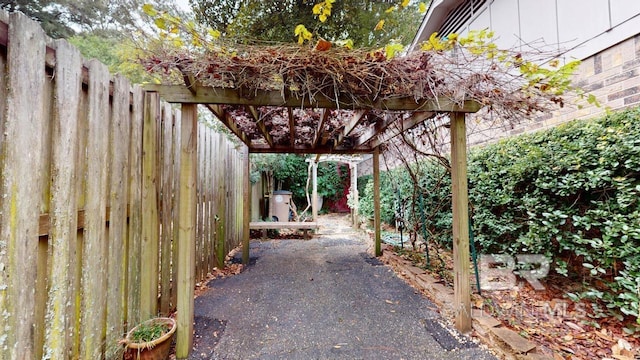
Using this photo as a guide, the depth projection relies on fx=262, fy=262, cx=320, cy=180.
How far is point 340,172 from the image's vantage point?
1124 centimetres

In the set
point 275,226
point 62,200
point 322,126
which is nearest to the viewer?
point 62,200

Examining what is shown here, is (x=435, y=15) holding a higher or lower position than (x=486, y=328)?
higher

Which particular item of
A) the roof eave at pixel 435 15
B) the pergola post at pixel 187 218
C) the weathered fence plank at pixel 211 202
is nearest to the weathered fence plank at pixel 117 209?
the pergola post at pixel 187 218

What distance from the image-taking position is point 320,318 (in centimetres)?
236

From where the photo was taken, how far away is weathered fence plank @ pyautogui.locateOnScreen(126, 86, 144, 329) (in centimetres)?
174

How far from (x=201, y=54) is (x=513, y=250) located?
339cm

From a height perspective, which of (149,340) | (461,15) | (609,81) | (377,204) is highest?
(461,15)

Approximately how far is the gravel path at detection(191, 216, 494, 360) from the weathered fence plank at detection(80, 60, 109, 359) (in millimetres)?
727

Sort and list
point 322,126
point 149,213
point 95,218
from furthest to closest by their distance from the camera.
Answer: point 322,126 < point 149,213 < point 95,218

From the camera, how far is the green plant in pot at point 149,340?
5.29ft

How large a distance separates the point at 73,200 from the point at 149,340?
1067mm

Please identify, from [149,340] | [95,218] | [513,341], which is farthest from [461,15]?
[149,340]

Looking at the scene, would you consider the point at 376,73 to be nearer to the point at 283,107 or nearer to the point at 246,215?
the point at 283,107

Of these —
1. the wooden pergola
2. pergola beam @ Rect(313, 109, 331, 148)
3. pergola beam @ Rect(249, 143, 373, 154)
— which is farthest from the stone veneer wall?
pergola beam @ Rect(249, 143, 373, 154)
